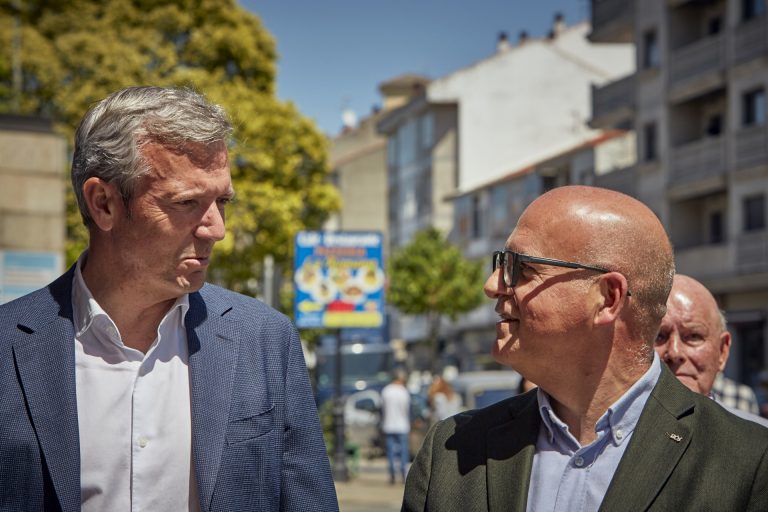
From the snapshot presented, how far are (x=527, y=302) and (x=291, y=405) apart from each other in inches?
30.7

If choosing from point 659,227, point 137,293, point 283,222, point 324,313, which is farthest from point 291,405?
→ point 283,222

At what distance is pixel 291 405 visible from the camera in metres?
3.88

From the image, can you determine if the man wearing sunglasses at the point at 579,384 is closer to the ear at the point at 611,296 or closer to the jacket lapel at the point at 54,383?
the ear at the point at 611,296

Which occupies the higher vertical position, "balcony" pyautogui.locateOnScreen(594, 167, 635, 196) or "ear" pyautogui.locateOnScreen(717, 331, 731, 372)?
"balcony" pyautogui.locateOnScreen(594, 167, 635, 196)

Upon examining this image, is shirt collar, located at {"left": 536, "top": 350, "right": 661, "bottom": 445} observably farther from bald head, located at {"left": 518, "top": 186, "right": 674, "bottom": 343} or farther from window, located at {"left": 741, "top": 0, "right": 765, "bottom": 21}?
window, located at {"left": 741, "top": 0, "right": 765, "bottom": 21}

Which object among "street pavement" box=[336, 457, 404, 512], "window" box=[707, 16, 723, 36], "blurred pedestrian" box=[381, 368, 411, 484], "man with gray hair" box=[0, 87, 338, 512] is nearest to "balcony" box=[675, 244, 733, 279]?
"window" box=[707, 16, 723, 36]

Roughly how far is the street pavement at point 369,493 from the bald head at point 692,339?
40.0ft

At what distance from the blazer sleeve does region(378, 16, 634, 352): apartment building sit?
6582 cm

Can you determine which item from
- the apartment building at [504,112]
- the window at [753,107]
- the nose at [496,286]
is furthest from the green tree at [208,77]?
the nose at [496,286]

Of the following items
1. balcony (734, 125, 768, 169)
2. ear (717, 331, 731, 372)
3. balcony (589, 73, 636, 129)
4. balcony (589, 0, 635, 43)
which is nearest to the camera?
ear (717, 331, 731, 372)

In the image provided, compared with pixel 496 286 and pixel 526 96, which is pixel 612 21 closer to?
pixel 526 96

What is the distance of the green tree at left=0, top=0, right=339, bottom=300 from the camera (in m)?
40.5

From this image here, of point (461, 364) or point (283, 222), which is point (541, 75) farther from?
point (283, 222)

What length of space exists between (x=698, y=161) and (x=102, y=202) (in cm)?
4170
